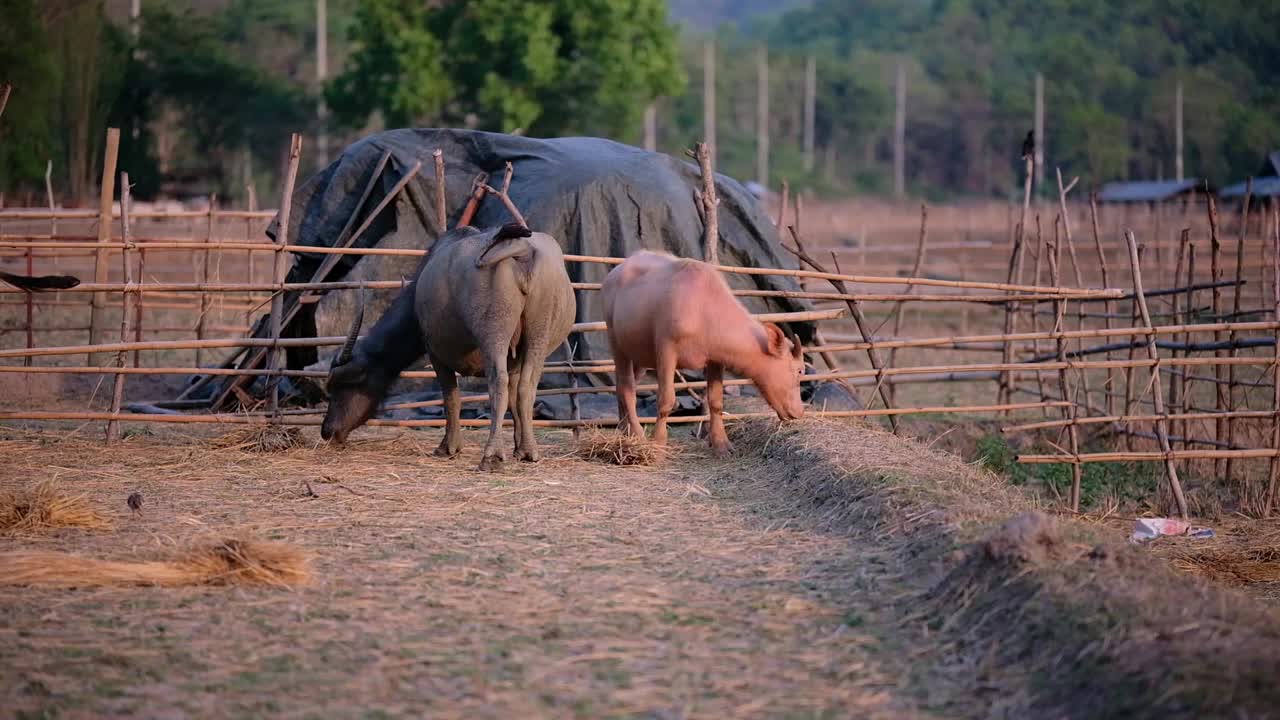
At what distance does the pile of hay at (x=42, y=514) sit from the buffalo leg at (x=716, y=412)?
152 inches

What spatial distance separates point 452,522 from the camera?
6.35m

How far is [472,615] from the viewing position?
481cm

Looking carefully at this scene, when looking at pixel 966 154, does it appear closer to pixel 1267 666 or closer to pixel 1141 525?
pixel 1141 525

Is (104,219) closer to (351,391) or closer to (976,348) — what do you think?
(351,391)

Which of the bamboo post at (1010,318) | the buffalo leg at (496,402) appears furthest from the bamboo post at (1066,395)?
the buffalo leg at (496,402)

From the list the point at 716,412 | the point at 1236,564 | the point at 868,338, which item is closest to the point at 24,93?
the point at 868,338

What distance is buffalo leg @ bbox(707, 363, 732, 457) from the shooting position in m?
8.70

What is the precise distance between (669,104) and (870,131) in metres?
9.80

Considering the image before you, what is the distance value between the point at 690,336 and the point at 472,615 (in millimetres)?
3735

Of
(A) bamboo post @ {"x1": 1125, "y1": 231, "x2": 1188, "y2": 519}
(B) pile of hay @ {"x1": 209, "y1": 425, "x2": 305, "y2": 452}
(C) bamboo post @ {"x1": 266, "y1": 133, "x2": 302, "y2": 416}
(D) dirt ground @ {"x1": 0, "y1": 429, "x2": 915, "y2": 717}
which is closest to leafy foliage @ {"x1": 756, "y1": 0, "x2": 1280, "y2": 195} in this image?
(A) bamboo post @ {"x1": 1125, "y1": 231, "x2": 1188, "y2": 519}

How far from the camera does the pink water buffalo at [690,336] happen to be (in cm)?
830

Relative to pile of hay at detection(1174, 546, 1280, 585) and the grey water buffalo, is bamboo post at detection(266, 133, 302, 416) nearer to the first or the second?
the grey water buffalo

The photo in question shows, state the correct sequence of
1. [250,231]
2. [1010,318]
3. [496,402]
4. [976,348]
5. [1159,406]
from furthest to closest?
[250,231], [976,348], [1010,318], [1159,406], [496,402]

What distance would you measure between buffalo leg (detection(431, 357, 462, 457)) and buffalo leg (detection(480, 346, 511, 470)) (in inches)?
28.4
